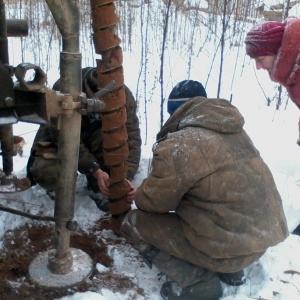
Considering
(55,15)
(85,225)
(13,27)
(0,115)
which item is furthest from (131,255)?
(13,27)

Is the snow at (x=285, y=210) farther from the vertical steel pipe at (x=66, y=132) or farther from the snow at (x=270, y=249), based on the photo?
the vertical steel pipe at (x=66, y=132)

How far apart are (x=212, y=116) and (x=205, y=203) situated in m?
0.44

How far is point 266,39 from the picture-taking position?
288 cm

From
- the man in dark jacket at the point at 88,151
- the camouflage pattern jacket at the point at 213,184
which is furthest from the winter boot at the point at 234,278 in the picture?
the man in dark jacket at the point at 88,151

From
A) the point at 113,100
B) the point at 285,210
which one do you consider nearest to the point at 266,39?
the point at 113,100

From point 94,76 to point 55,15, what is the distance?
1198mm

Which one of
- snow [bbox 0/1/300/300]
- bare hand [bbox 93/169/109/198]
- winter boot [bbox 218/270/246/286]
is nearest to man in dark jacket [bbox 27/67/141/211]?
bare hand [bbox 93/169/109/198]

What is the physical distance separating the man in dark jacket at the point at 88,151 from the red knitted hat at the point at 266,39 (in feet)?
3.10

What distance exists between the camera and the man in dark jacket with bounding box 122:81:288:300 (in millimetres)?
2211

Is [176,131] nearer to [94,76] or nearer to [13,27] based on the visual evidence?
[94,76]

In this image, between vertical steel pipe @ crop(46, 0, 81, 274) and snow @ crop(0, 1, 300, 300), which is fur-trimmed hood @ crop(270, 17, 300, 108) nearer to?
snow @ crop(0, 1, 300, 300)

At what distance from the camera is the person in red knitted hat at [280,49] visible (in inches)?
111

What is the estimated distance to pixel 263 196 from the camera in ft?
7.70

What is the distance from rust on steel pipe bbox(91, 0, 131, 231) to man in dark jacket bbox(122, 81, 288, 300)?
35cm
